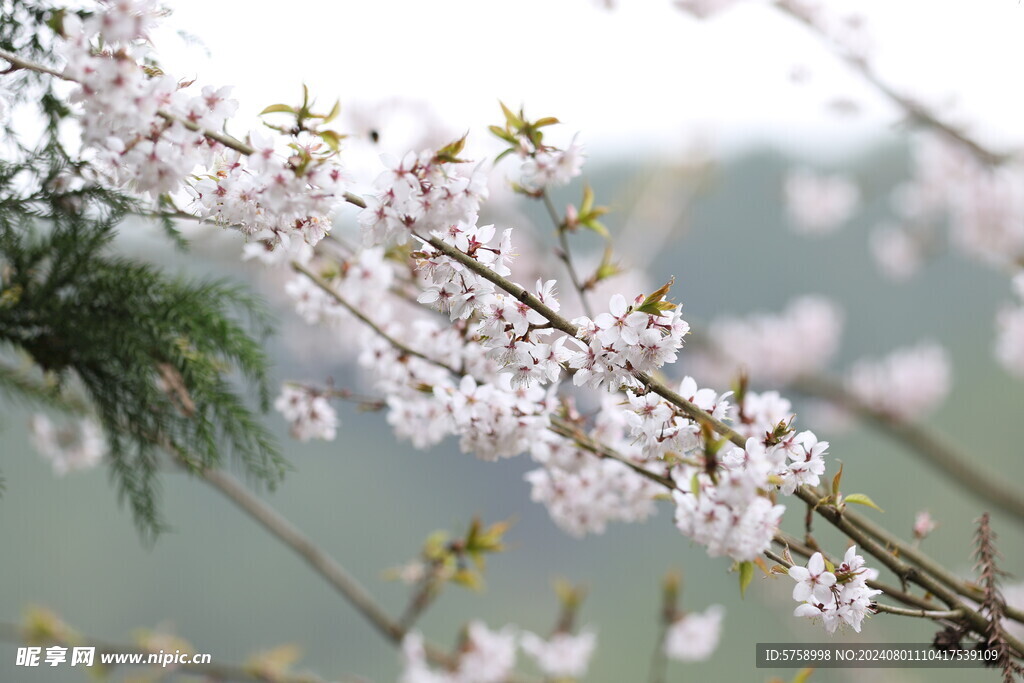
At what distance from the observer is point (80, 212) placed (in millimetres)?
676

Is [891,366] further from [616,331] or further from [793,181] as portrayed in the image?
[616,331]

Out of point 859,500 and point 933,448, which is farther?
point 933,448

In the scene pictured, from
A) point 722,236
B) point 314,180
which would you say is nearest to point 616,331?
point 314,180

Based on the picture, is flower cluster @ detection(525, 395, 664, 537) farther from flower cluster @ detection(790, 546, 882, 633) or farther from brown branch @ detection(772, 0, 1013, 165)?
brown branch @ detection(772, 0, 1013, 165)

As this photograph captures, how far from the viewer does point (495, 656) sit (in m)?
1.52

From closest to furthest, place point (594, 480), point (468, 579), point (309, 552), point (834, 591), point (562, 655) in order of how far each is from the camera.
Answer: point (834, 591) → point (594, 480) → point (468, 579) → point (309, 552) → point (562, 655)

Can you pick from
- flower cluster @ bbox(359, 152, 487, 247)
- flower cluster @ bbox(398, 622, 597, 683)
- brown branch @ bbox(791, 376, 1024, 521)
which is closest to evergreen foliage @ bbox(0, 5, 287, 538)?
flower cluster @ bbox(359, 152, 487, 247)

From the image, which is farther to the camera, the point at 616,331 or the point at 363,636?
the point at 363,636

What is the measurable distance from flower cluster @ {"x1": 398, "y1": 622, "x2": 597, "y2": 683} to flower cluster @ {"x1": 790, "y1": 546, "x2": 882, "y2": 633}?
0.93 m

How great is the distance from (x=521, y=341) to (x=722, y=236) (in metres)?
3.84

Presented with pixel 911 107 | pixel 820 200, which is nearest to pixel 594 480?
pixel 911 107

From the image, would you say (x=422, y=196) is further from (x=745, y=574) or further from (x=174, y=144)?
(x=745, y=574)

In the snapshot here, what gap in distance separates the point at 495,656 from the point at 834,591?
1.08m

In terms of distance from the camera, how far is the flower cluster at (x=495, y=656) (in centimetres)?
149
